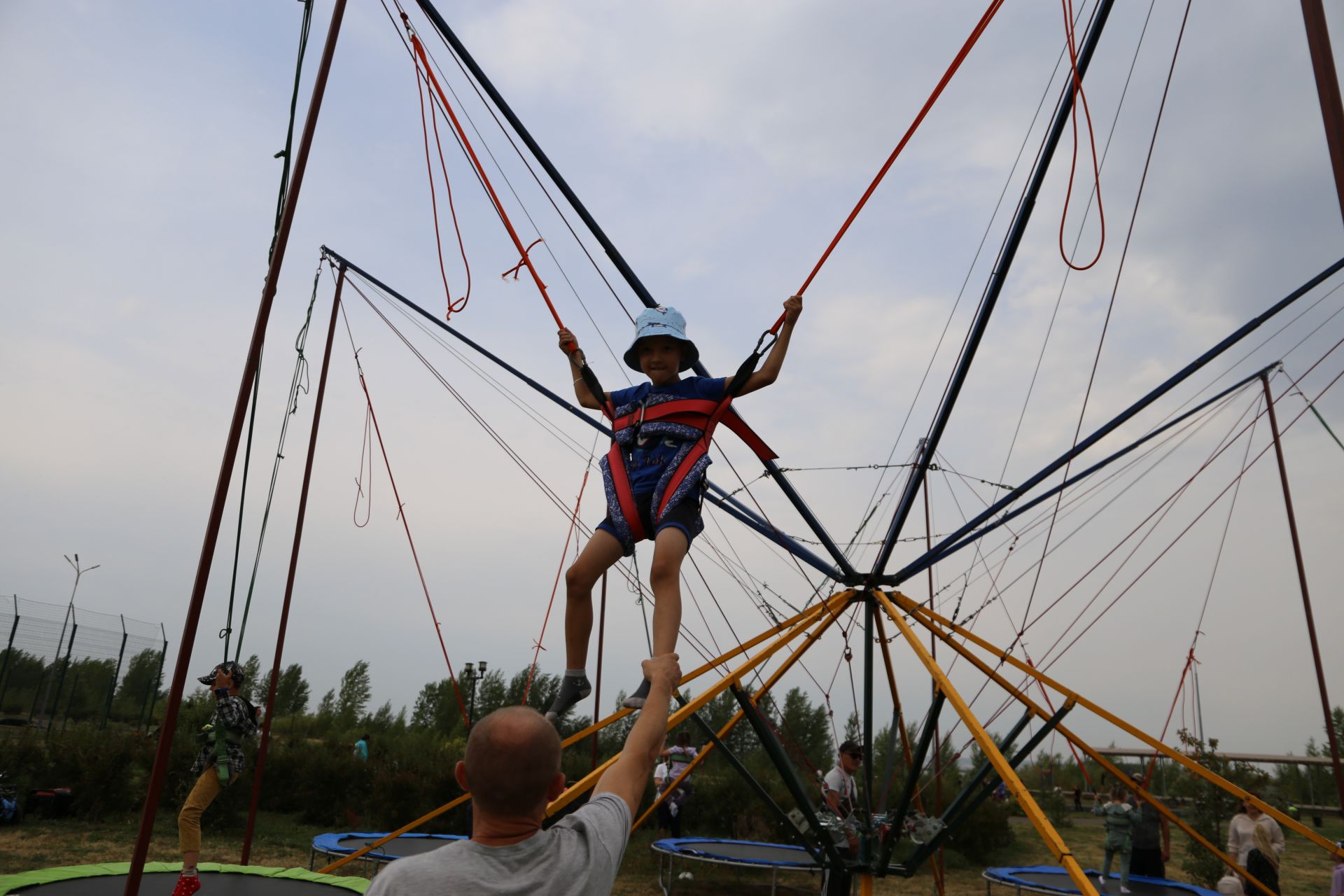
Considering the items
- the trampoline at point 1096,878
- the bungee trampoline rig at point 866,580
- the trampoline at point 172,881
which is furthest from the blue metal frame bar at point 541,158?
the trampoline at point 1096,878

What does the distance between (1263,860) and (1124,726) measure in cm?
424

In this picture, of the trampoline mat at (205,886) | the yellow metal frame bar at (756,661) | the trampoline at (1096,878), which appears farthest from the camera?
the trampoline at (1096,878)

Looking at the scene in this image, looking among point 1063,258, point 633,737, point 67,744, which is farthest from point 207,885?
point 67,744

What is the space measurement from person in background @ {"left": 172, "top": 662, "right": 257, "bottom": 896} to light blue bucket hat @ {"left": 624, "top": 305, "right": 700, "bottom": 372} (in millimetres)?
2644

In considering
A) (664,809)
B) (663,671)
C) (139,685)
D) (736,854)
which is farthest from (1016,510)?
(139,685)

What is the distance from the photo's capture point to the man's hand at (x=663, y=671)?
148cm

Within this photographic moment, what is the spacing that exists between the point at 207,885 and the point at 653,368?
4040 mm

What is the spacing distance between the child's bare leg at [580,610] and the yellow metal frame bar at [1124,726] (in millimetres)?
2526


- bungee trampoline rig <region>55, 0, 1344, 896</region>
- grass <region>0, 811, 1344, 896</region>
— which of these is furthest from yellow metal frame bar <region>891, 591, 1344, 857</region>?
grass <region>0, 811, 1344, 896</region>

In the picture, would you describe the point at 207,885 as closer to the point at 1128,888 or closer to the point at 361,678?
the point at 1128,888

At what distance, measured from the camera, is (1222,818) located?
1194 cm

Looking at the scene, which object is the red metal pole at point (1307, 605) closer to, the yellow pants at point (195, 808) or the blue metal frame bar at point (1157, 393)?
the blue metal frame bar at point (1157, 393)

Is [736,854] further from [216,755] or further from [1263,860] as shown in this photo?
[216,755]

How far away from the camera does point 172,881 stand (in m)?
5.06
